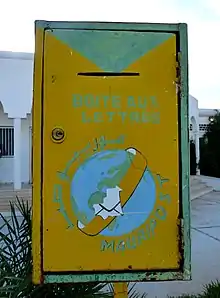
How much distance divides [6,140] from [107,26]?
1162 centimetres

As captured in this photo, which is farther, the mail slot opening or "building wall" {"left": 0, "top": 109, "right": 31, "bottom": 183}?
"building wall" {"left": 0, "top": 109, "right": 31, "bottom": 183}

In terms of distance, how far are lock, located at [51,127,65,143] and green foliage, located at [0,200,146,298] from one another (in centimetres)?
71

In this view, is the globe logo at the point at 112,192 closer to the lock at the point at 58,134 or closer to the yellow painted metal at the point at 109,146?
the yellow painted metal at the point at 109,146

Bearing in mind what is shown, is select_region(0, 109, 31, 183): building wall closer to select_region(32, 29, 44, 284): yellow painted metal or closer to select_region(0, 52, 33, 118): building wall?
select_region(0, 52, 33, 118): building wall

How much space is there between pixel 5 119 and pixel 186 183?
1165 centimetres

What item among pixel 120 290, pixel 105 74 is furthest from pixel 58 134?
pixel 120 290

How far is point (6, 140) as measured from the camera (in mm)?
13180

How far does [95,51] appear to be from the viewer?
196 centimetres

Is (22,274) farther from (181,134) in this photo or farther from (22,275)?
(181,134)

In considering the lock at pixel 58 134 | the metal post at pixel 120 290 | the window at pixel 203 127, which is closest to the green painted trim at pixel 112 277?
the metal post at pixel 120 290

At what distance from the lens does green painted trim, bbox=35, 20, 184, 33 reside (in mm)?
1961

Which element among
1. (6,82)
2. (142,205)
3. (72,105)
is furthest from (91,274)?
(6,82)

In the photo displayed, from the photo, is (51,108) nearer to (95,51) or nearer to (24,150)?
(95,51)

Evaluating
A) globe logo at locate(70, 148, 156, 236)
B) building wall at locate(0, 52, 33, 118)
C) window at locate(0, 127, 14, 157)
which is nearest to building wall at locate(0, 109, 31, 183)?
window at locate(0, 127, 14, 157)
